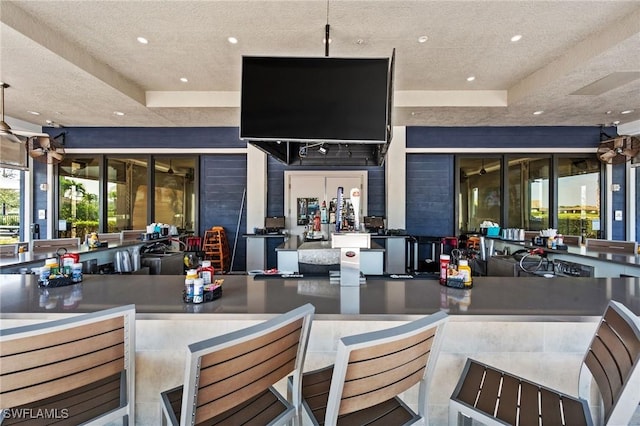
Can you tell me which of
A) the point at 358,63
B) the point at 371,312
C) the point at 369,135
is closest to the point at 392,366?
the point at 371,312

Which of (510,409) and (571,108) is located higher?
(571,108)

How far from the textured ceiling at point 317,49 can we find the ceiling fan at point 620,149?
552 mm

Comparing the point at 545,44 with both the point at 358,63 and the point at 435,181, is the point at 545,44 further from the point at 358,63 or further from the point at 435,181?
the point at 435,181

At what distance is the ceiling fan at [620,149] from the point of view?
17.1ft

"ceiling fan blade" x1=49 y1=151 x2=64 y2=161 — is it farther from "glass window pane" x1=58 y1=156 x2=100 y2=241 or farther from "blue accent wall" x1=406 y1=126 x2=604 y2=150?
"blue accent wall" x1=406 y1=126 x2=604 y2=150

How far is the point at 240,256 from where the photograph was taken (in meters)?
6.82

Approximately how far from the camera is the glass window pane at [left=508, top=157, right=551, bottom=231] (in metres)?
6.73

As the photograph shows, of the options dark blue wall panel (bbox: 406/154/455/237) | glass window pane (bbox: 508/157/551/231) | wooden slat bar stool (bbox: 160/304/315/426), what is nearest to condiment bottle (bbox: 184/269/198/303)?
wooden slat bar stool (bbox: 160/304/315/426)

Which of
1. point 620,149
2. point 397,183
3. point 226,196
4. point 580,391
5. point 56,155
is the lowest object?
point 580,391

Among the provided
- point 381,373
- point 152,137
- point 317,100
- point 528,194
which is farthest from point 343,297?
point 528,194

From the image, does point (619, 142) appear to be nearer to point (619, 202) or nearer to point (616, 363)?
point (619, 202)

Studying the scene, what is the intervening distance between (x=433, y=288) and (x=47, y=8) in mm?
4181

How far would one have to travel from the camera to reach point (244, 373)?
956 mm

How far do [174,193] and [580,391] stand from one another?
24.0 feet
